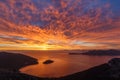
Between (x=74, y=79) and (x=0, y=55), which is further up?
(x=0, y=55)

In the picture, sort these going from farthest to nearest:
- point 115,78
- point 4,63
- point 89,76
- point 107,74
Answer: point 4,63
point 89,76
point 107,74
point 115,78

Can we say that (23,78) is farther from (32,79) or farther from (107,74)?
(107,74)

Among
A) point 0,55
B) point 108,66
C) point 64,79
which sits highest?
point 0,55

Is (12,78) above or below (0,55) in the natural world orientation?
below

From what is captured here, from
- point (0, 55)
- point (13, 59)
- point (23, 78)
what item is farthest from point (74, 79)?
point (0, 55)

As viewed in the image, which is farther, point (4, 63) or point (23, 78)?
point (4, 63)

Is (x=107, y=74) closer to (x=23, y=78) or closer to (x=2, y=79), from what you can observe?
(x=23, y=78)

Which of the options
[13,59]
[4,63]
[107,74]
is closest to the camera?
[107,74]

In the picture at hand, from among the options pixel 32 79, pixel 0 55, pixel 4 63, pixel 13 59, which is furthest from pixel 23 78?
pixel 0 55

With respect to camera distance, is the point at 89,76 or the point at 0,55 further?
the point at 0,55
